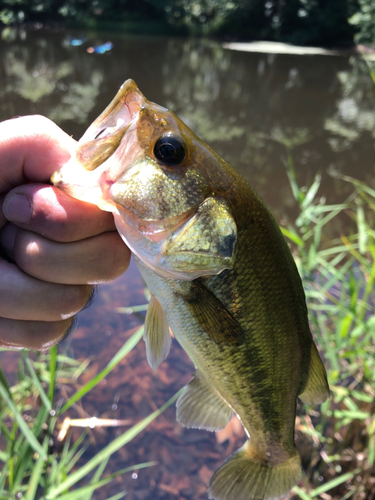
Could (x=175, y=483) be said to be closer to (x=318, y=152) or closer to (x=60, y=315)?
(x=60, y=315)

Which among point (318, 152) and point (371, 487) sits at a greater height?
point (371, 487)

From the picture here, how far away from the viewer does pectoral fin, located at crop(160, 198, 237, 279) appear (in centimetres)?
111

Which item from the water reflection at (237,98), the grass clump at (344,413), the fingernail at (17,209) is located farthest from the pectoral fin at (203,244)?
the water reflection at (237,98)

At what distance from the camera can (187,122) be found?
11180 mm

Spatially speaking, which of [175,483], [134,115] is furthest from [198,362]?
[175,483]

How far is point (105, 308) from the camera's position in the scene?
4.85 m

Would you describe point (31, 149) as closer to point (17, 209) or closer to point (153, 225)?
point (17, 209)

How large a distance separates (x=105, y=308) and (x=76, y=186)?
12.9 feet

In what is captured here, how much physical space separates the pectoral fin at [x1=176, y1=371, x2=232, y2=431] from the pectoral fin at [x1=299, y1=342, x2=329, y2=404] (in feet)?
1.05

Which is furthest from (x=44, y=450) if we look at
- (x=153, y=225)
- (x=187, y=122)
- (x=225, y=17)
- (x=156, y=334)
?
(x=225, y=17)

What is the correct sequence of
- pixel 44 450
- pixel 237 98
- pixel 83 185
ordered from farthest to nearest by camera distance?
pixel 237 98
pixel 44 450
pixel 83 185

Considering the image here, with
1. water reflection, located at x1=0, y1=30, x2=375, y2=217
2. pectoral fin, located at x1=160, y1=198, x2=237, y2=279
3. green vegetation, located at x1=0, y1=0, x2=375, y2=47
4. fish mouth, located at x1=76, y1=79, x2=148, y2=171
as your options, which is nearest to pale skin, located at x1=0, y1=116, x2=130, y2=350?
fish mouth, located at x1=76, y1=79, x2=148, y2=171

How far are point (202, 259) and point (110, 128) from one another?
1.60ft

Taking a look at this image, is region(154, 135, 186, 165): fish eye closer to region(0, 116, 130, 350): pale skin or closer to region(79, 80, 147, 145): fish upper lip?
region(79, 80, 147, 145): fish upper lip
